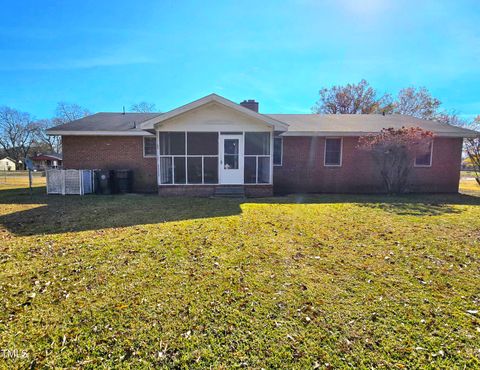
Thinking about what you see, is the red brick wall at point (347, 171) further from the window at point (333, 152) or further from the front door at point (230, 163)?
the front door at point (230, 163)

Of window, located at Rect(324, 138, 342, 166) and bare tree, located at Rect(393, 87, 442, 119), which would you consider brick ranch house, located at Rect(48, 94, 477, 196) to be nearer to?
window, located at Rect(324, 138, 342, 166)

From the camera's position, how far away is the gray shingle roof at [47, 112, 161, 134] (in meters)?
11.4

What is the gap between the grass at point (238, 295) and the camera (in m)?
2.10

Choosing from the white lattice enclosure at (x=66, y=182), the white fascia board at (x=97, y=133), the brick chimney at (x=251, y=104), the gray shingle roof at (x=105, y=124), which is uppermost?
the brick chimney at (x=251, y=104)

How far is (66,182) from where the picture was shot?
416 inches

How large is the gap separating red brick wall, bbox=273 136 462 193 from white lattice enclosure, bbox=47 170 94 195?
28.0 feet

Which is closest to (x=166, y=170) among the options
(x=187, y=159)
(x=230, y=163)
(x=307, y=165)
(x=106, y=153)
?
(x=187, y=159)

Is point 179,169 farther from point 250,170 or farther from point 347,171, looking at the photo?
point 347,171

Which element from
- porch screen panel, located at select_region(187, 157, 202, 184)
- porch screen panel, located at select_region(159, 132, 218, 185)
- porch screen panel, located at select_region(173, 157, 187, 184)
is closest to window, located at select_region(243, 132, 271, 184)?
porch screen panel, located at select_region(159, 132, 218, 185)

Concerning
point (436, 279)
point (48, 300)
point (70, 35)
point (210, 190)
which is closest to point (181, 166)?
point (210, 190)

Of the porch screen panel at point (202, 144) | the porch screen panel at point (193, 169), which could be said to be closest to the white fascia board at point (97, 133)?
the porch screen panel at point (202, 144)

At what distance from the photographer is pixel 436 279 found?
338cm

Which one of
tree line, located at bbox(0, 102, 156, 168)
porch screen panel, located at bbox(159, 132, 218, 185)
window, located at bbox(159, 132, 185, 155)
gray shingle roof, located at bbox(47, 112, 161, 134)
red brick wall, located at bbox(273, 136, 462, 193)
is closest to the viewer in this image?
porch screen panel, located at bbox(159, 132, 218, 185)

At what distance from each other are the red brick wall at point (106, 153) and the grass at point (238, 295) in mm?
6298
